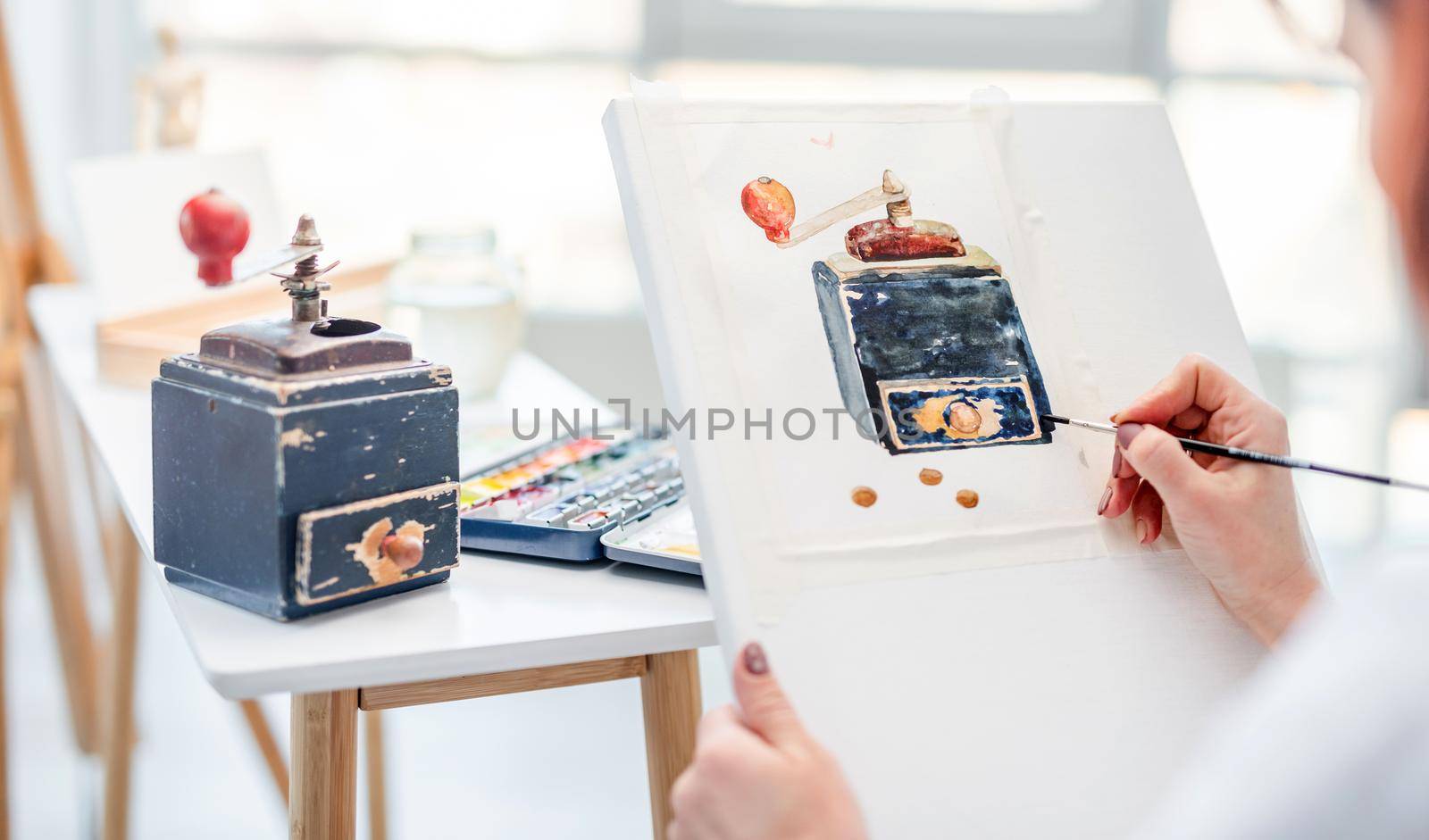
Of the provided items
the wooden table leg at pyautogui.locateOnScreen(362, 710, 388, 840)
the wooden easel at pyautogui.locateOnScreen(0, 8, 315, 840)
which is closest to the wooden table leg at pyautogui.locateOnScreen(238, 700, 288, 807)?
the wooden easel at pyautogui.locateOnScreen(0, 8, 315, 840)

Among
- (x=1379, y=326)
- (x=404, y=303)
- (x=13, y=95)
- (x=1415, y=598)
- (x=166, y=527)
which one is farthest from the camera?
(x=1379, y=326)

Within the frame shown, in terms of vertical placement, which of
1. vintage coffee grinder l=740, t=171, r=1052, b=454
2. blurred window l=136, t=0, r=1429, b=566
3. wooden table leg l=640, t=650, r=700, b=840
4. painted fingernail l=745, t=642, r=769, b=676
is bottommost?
wooden table leg l=640, t=650, r=700, b=840

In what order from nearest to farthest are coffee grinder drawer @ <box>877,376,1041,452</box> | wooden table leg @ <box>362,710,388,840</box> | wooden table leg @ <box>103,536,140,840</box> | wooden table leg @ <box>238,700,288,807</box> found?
coffee grinder drawer @ <box>877,376,1041,452</box>
wooden table leg @ <box>103,536,140,840</box>
wooden table leg @ <box>362,710,388,840</box>
wooden table leg @ <box>238,700,288,807</box>

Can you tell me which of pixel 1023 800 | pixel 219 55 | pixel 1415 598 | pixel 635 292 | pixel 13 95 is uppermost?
pixel 219 55

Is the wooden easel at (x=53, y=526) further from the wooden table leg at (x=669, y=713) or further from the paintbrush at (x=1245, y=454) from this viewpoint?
the paintbrush at (x=1245, y=454)

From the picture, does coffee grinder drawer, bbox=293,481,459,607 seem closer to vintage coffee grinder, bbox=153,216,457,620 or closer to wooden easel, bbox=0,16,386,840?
vintage coffee grinder, bbox=153,216,457,620

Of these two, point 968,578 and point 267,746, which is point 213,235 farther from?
point 267,746

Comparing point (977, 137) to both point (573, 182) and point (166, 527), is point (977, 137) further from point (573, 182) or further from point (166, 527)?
point (573, 182)

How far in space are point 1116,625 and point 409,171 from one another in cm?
194

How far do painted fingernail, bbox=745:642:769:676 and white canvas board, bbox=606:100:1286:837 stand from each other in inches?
0.5

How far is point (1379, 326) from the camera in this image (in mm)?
2520

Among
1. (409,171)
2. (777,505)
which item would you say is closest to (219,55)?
(409,171)

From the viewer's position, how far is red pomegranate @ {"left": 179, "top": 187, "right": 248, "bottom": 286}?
0.72 meters

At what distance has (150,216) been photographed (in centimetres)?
155
